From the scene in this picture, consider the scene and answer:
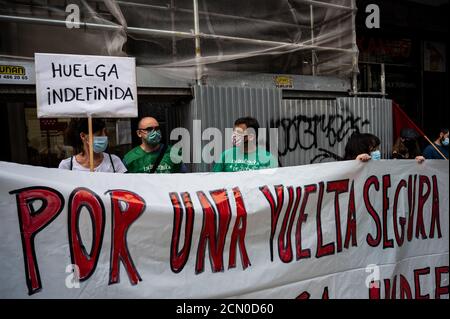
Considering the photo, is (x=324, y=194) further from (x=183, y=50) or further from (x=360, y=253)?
(x=183, y=50)

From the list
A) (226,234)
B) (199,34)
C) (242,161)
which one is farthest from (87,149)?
(199,34)

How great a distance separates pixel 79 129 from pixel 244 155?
151cm

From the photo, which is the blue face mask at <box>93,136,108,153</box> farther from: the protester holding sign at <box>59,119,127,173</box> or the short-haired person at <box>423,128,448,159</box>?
the short-haired person at <box>423,128,448,159</box>

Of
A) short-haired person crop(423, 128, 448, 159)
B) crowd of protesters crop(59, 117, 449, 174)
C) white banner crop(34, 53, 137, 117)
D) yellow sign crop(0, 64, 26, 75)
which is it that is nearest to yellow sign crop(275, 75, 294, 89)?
crowd of protesters crop(59, 117, 449, 174)

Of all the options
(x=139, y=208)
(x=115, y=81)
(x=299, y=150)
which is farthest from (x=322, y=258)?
(x=299, y=150)

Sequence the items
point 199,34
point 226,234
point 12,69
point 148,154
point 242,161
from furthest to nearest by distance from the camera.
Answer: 1. point 199,34
2. point 12,69
3. point 148,154
4. point 242,161
5. point 226,234

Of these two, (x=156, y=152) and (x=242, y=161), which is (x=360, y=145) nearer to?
(x=242, y=161)

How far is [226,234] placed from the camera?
2.75 meters

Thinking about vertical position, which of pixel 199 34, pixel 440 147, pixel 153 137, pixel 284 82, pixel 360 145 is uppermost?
pixel 199 34

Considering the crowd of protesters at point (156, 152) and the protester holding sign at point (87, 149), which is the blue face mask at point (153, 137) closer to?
the crowd of protesters at point (156, 152)

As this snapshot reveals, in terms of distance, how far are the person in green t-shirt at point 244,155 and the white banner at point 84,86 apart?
37.8 inches

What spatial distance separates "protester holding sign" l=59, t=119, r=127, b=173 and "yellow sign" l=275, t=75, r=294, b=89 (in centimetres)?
310

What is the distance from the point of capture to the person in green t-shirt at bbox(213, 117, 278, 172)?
12.4ft
